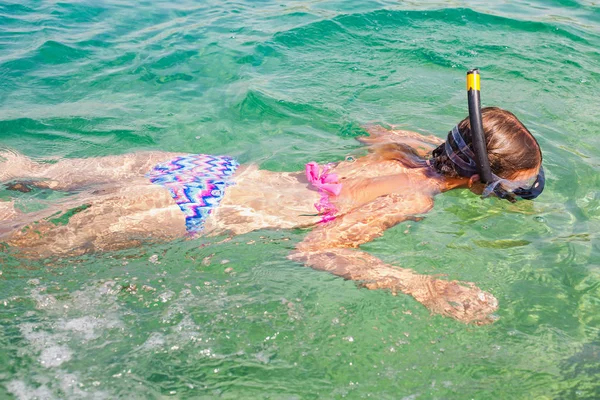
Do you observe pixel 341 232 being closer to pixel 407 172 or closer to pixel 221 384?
pixel 407 172

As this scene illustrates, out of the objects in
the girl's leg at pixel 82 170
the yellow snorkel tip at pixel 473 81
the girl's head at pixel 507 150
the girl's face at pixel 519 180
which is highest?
the yellow snorkel tip at pixel 473 81

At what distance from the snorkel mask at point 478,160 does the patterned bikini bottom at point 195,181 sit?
160 centimetres

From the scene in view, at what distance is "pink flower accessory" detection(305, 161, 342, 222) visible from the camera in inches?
146

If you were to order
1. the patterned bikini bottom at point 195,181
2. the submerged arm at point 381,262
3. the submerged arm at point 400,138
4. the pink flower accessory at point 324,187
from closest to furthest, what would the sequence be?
the submerged arm at point 381,262, the patterned bikini bottom at point 195,181, the pink flower accessory at point 324,187, the submerged arm at point 400,138

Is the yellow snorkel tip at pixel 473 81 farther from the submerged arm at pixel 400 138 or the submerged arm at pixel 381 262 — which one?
the submerged arm at pixel 400 138

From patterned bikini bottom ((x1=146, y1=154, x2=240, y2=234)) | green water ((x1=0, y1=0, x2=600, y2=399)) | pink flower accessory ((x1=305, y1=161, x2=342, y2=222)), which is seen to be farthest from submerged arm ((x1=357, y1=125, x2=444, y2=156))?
patterned bikini bottom ((x1=146, y1=154, x2=240, y2=234))

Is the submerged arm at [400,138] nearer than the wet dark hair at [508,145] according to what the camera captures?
No

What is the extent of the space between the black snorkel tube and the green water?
0.56 meters

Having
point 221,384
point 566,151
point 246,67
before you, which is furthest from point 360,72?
point 221,384

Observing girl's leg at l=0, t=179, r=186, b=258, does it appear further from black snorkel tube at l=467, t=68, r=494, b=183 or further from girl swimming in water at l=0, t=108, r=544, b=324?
black snorkel tube at l=467, t=68, r=494, b=183

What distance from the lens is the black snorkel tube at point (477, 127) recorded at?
3.28 metres

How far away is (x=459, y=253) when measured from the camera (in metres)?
3.50

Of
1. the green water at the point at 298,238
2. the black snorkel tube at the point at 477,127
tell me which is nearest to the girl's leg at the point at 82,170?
the green water at the point at 298,238

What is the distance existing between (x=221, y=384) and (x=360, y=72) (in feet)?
16.5
